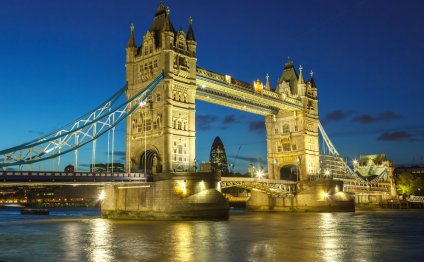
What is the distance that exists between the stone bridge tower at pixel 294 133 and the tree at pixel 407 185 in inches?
2232

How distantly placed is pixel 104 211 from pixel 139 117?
11.6 meters

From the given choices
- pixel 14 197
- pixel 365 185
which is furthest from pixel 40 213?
pixel 14 197

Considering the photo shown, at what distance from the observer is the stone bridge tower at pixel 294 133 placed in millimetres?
78438

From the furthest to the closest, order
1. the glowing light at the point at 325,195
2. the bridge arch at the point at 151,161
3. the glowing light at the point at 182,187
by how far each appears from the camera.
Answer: the glowing light at the point at 325,195 < the bridge arch at the point at 151,161 < the glowing light at the point at 182,187

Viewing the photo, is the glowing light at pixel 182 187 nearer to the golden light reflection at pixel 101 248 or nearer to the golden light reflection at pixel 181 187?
the golden light reflection at pixel 181 187

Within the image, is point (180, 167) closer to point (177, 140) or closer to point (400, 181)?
point (177, 140)

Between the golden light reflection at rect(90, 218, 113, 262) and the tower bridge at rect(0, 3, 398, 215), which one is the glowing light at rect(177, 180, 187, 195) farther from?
the golden light reflection at rect(90, 218, 113, 262)

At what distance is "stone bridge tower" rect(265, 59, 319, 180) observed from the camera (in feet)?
257

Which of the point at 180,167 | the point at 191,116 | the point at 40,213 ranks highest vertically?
the point at 191,116

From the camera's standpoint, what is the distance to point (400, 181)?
129m

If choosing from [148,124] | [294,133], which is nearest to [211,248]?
[148,124]

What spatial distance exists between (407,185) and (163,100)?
95240mm

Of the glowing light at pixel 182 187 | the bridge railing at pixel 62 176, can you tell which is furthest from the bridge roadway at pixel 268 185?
the bridge railing at pixel 62 176

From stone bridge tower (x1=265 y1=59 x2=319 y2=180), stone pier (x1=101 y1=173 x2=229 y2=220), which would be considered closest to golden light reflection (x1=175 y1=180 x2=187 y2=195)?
stone pier (x1=101 y1=173 x2=229 y2=220)
